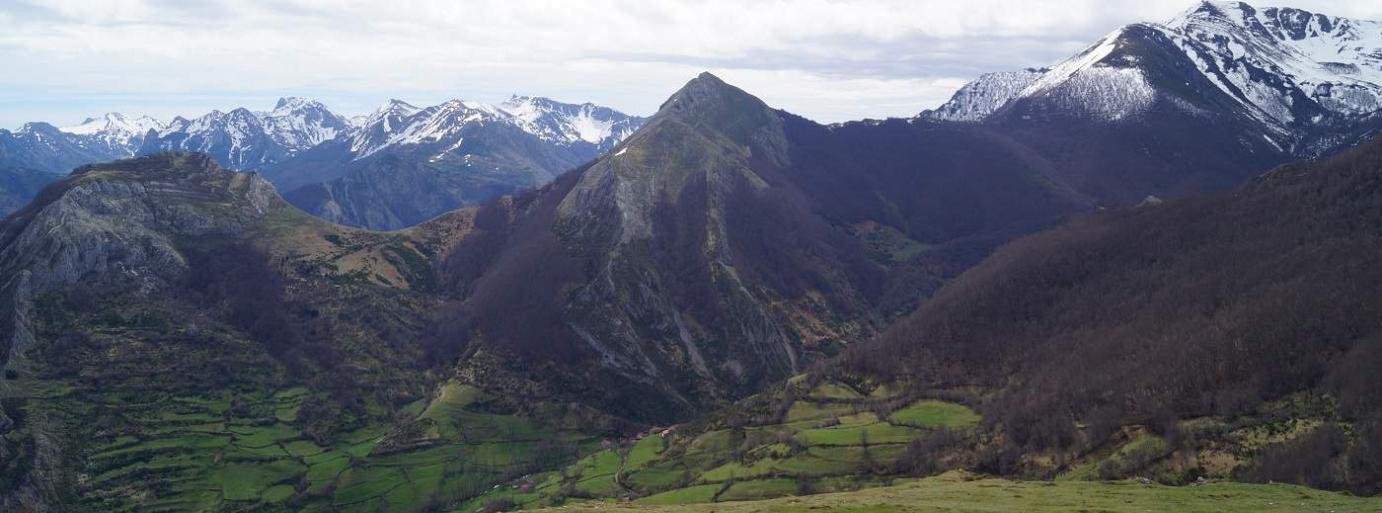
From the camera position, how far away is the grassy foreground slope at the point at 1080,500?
91.6 m

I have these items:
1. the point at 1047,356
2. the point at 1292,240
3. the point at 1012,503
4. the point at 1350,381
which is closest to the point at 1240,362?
the point at 1350,381

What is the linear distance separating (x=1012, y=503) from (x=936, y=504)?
347 inches

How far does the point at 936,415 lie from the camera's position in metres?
184

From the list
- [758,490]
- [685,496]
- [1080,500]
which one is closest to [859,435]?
[758,490]

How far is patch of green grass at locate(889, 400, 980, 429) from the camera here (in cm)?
17762

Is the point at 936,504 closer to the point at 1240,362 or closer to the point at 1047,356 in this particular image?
the point at 1240,362

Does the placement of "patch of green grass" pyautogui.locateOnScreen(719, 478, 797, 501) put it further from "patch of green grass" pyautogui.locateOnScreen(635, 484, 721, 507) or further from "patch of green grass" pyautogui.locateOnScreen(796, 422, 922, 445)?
"patch of green grass" pyautogui.locateOnScreen(796, 422, 922, 445)

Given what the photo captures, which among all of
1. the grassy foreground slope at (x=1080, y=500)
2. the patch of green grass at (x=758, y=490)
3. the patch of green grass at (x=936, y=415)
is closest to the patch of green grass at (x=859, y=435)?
the patch of green grass at (x=936, y=415)

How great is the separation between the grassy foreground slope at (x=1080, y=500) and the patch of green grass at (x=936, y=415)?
5822 centimetres

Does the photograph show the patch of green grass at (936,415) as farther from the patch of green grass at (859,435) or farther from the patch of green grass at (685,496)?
the patch of green grass at (685,496)

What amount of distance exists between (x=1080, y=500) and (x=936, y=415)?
8425cm

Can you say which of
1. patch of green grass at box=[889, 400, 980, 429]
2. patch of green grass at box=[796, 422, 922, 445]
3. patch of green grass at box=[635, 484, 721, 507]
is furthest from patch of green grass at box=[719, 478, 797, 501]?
patch of green grass at box=[889, 400, 980, 429]

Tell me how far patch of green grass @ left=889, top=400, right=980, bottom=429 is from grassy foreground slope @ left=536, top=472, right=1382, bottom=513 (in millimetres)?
58219

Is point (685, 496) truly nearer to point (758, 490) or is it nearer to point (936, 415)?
point (758, 490)
